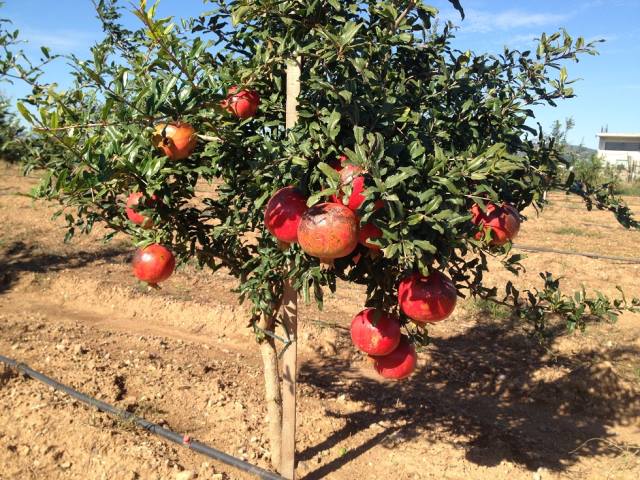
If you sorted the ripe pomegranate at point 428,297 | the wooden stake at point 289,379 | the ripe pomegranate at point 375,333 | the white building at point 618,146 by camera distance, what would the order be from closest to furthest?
the ripe pomegranate at point 428,297 < the ripe pomegranate at point 375,333 < the wooden stake at point 289,379 < the white building at point 618,146

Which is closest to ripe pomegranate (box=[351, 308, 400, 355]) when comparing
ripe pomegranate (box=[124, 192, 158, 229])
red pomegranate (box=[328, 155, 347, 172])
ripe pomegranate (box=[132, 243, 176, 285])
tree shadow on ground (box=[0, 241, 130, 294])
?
red pomegranate (box=[328, 155, 347, 172])

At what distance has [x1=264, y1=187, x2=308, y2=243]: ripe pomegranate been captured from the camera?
152cm

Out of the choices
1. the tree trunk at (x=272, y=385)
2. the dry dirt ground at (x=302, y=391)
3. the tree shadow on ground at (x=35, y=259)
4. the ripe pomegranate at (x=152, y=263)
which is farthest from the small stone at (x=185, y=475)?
the tree shadow on ground at (x=35, y=259)

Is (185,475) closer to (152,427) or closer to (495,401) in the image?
(152,427)

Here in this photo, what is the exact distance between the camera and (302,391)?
4.18 meters

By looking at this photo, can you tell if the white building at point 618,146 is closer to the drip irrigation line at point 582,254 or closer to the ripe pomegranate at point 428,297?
the drip irrigation line at point 582,254

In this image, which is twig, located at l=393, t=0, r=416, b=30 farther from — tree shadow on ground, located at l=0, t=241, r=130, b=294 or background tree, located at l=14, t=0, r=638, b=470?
tree shadow on ground, located at l=0, t=241, r=130, b=294

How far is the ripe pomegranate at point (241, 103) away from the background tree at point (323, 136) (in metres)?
0.04

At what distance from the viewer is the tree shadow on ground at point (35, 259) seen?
6578mm

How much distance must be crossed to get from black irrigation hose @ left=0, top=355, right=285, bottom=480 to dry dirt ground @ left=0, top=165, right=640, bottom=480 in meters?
0.06

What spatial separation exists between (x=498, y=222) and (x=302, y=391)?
279cm

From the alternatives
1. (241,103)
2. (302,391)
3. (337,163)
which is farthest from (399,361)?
(302,391)

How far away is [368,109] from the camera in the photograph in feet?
5.32

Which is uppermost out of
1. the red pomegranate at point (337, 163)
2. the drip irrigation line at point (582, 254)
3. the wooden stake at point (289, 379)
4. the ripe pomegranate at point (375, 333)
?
the red pomegranate at point (337, 163)
